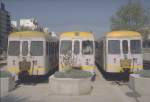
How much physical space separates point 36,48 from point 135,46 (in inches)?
226

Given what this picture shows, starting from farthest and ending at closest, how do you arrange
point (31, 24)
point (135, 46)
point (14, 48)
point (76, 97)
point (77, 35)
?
point (31, 24) → point (77, 35) → point (135, 46) → point (14, 48) → point (76, 97)

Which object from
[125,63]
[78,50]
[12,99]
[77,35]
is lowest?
[12,99]

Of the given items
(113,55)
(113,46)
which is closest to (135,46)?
(113,46)

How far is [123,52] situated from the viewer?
1931 centimetres

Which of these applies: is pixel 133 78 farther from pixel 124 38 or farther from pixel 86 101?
pixel 124 38

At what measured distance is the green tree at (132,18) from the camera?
43688 mm

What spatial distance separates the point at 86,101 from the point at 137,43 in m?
8.38

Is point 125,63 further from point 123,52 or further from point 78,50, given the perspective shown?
point 78,50

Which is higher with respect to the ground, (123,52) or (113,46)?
(113,46)

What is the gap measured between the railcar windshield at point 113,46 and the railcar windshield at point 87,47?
1.09m

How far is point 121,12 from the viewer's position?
146 feet

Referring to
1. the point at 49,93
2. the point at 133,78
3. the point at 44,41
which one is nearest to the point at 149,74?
the point at 133,78

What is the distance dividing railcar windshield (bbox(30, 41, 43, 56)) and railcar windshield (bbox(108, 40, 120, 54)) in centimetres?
402

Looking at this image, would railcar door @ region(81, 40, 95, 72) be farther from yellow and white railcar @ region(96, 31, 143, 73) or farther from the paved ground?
the paved ground
